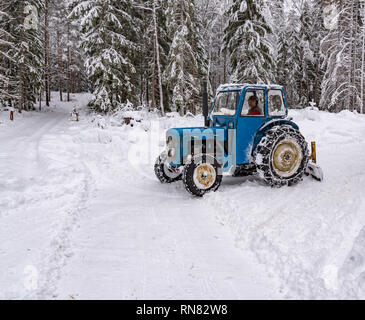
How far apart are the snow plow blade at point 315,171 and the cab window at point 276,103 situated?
56.1 inches

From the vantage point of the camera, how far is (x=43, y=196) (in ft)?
18.8

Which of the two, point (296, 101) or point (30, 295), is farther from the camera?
point (296, 101)

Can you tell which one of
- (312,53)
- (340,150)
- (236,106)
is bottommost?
(340,150)

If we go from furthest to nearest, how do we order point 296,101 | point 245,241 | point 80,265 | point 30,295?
point 296,101, point 245,241, point 80,265, point 30,295

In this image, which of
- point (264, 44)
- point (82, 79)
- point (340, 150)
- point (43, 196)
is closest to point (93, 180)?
point (43, 196)

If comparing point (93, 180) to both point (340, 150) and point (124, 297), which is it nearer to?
point (124, 297)

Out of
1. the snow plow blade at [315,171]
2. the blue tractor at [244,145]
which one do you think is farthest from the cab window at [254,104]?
the snow plow blade at [315,171]

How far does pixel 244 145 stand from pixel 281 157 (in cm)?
88

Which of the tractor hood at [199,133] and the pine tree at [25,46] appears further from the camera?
the pine tree at [25,46]

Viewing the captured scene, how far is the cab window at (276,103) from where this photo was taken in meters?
6.72

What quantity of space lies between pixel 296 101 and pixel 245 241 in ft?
103

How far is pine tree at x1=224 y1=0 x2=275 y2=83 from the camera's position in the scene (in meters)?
17.3

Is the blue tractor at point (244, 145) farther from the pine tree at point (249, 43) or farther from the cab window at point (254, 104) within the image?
the pine tree at point (249, 43)

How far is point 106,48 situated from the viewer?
18875mm
